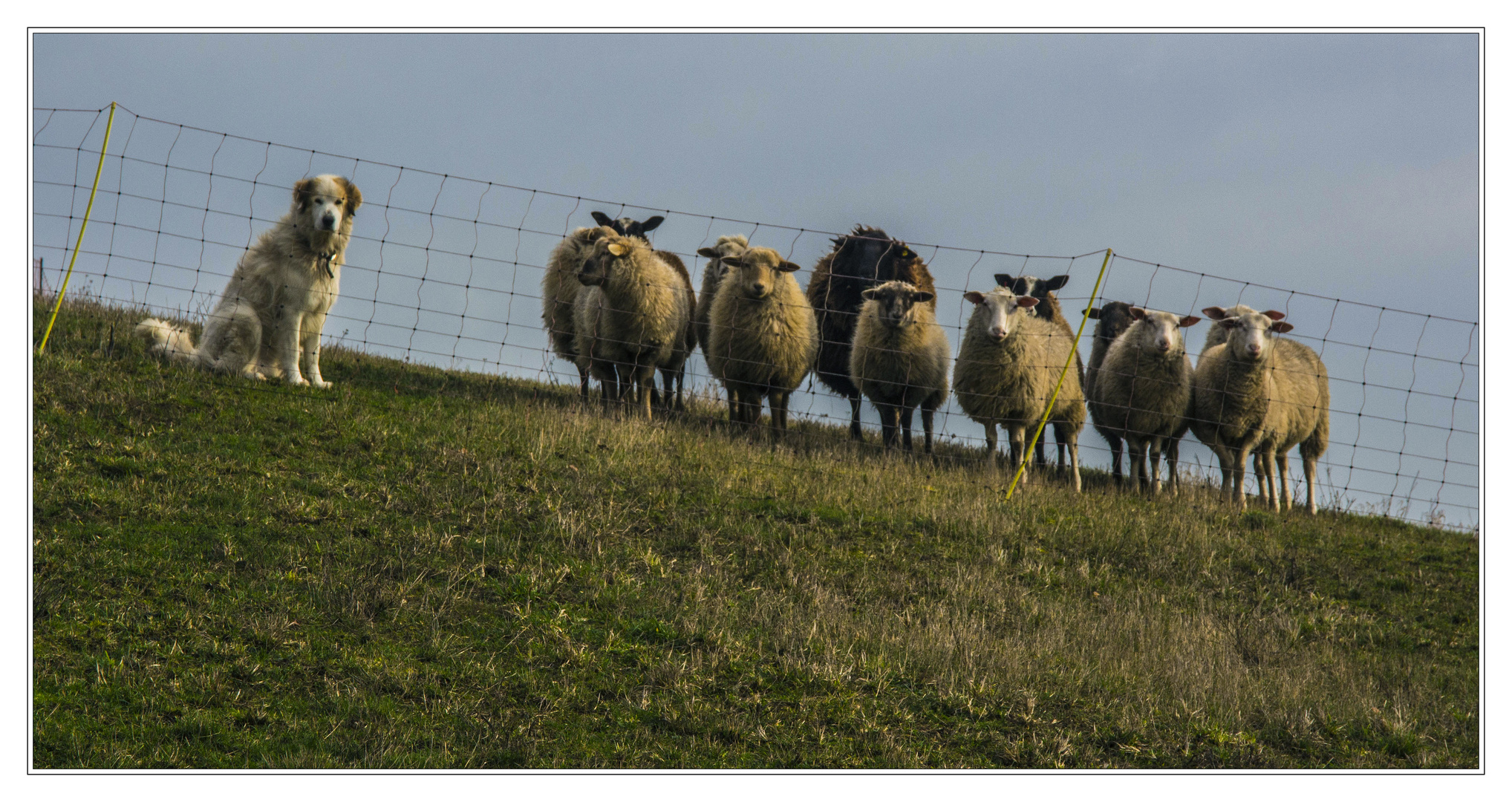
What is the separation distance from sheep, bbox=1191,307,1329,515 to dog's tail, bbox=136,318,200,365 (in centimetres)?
1067

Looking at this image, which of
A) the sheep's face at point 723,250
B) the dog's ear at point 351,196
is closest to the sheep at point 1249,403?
the sheep's face at point 723,250

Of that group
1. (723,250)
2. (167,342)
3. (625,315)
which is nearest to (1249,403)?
(723,250)

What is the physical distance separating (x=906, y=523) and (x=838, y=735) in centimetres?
367

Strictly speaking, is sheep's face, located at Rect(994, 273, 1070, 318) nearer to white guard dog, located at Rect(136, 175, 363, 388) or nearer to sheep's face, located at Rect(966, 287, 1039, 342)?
sheep's face, located at Rect(966, 287, 1039, 342)

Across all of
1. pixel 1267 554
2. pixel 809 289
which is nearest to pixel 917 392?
pixel 809 289

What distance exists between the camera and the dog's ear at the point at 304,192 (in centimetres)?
1009

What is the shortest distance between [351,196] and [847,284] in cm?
713

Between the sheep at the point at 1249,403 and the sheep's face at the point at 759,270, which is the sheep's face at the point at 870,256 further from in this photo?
the sheep at the point at 1249,403

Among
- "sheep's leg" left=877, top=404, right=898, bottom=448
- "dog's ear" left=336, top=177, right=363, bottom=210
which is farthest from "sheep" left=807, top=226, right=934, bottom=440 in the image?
"dog's ear" left=336, top=177, right=363, bottom=210

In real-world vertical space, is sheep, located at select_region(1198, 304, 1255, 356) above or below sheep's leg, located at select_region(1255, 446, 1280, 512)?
above

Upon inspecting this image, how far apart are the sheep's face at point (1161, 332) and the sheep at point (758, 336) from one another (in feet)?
12.7

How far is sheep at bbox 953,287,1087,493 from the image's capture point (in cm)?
1215

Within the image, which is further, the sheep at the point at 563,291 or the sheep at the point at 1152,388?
the sheep at the point at 563,291

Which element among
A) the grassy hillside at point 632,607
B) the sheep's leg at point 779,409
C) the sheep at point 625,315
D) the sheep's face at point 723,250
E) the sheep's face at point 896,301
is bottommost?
the grassy hillside at point 632,607
